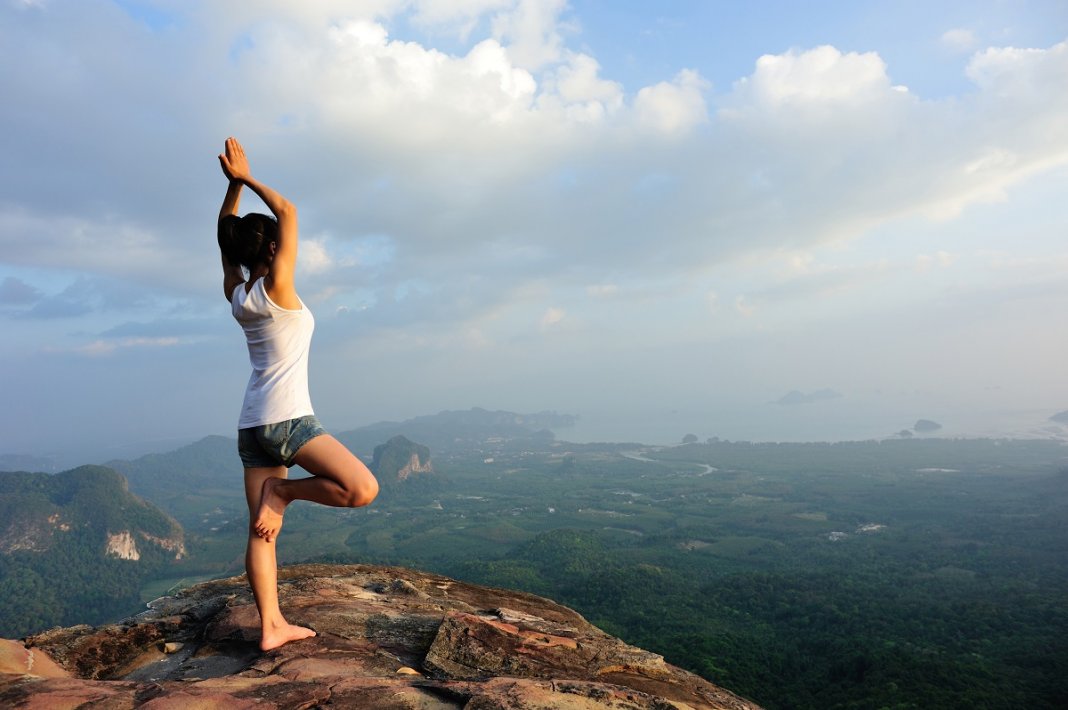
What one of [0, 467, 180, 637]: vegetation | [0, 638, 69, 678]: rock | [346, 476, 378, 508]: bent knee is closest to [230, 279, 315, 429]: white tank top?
[346, 476, 378, 508]: bent knee

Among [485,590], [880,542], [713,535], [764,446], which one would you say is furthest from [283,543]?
[764,446]

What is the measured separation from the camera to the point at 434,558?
274ft

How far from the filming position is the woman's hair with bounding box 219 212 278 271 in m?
3.44

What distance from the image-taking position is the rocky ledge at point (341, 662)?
2760 mm

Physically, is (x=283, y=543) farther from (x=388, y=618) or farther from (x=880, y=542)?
(x=388, y=618)

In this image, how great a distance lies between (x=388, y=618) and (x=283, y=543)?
112 metres

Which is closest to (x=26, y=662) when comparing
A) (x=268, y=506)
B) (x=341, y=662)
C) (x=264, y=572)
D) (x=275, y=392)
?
(x=264, y=572)

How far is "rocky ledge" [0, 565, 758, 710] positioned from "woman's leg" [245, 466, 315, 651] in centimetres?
12

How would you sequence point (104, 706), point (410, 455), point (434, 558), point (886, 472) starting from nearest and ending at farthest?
point (104, 706), point (434, 558), point (886, 472), point (410, 455)

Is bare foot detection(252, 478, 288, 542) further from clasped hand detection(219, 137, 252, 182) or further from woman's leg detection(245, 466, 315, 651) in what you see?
clasped hand detection(219, 137, 252, 182)

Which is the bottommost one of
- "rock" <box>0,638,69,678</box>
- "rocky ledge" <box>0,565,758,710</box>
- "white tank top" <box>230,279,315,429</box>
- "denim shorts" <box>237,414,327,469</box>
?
"rocky ledge" <box>0,565,758,710</box>

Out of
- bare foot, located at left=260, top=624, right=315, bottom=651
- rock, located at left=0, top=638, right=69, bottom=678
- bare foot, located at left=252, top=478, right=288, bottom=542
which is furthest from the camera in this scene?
bare foot, located at left=260, top=624, right=315, bottom=651

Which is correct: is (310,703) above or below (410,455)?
above

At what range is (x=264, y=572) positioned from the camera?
3693 millimetres
